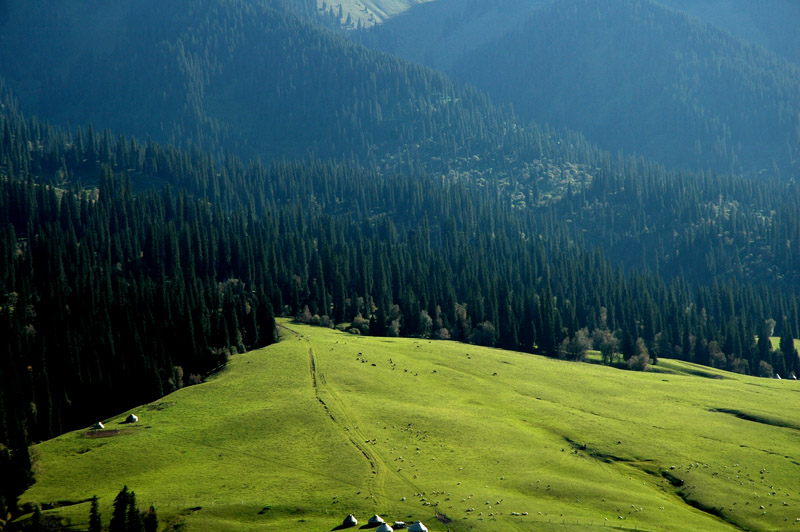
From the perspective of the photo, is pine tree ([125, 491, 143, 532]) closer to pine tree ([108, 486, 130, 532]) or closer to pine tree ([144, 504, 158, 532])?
pine tree ([108, 486, 130, 532])

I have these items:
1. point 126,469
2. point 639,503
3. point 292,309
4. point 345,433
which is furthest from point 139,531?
point 292,309

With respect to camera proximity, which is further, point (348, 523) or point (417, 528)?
point (348, 523)

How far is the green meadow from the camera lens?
67000 mm

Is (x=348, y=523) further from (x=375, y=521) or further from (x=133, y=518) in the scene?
(x=133, y=518)

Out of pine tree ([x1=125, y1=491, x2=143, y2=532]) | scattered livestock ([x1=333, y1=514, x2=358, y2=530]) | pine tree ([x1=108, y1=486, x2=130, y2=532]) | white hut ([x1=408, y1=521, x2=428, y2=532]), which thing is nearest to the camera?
white hut ([x1=408, y1=521, x2=428, y2=532])

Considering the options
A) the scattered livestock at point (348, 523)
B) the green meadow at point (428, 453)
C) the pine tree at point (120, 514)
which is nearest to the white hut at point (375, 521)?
the scattered livestock at point (348, 523)

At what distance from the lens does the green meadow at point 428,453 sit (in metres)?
67.0

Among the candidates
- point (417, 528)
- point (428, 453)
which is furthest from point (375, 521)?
point (428, 453)

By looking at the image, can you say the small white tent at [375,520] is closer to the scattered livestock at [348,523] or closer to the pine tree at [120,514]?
the scattered livestock at [348,523]

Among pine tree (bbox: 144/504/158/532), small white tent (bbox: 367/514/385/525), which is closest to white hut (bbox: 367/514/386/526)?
small white tent (bbox: 367/514/385/525)

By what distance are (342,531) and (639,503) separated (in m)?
30.0

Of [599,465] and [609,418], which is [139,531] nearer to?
[599,465]

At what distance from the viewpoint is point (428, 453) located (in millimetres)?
80000

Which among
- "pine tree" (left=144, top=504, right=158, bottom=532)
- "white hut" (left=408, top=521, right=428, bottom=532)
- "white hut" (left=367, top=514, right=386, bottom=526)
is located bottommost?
"white hut" (left=408, top=521, right=428, bottom=532)
